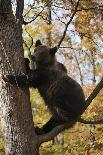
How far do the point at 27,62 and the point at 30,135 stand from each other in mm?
1374

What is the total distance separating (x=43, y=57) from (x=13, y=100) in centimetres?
174

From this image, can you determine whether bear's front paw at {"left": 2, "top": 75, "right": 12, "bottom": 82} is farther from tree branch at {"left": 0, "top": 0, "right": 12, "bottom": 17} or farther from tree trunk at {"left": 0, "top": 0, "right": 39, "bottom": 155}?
tree branch at {"left": 0, "top": 0, "right": 12, "bottom": 17}

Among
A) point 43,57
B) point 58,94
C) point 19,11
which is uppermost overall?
point 19,11

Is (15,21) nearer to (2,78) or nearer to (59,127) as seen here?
(2,78)

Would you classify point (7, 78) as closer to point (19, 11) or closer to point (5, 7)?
point (5, 7)

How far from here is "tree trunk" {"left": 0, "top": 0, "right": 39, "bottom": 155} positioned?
5152 millimetres

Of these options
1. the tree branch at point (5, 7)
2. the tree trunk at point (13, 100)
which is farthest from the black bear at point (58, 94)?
the tree branch at point (5, 7)

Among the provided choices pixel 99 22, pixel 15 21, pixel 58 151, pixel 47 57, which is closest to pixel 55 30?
pixel 58 151

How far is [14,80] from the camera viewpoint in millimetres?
5297

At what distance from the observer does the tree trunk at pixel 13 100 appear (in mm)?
5152

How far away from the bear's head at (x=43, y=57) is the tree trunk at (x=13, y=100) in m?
1.19

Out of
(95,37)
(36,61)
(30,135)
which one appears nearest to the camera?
(30,135)

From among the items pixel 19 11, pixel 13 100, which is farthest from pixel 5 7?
pixel 13 100

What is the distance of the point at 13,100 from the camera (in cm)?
527
